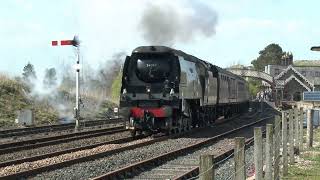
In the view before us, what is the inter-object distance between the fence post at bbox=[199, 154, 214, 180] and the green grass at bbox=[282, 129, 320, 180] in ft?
22.4

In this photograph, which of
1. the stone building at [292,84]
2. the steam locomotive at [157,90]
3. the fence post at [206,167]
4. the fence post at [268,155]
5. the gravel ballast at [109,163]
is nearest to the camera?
the fence post at [206,167]

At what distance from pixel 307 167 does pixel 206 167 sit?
28.4 feet

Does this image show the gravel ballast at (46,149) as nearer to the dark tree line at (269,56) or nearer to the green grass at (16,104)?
the green grass at (16,104)

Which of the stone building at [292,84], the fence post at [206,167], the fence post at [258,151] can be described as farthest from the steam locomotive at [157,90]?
the stone building at [292,84]

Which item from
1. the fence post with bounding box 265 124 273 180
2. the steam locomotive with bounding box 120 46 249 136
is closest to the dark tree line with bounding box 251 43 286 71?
the steam locomotive with bounding box 120 46 249 136

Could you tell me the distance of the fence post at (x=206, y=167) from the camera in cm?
502

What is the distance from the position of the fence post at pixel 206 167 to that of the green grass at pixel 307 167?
6832 mm

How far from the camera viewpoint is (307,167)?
1315 centimetres

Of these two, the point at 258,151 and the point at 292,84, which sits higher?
the point at 292,84

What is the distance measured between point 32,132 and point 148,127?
6282 mm

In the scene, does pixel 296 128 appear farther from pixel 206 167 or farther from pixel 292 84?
pixel 292 84

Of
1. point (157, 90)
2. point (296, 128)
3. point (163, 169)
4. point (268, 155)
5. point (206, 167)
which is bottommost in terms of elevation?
point (163, 169)

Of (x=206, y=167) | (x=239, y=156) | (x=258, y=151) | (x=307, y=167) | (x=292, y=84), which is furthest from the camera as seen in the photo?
(x=292, y=84)

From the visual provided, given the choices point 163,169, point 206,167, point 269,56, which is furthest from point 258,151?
point 269,56
